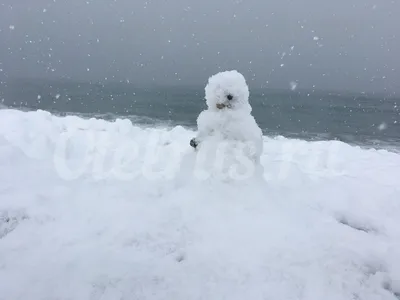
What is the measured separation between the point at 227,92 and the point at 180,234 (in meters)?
3.10

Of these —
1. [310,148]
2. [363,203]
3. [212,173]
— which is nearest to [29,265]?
[212,173]

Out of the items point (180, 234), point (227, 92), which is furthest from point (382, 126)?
point (180, 234)

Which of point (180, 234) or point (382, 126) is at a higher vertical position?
point (382, 126)

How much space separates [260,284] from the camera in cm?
331

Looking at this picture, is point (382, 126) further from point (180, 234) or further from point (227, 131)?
point (180, 234)

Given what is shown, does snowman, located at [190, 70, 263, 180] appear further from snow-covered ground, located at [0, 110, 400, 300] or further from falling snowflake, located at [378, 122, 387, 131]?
falling snowflake, located at [378, 122, 387, 131]

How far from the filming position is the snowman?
18.5ft

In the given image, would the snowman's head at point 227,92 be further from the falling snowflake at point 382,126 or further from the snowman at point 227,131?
the falling snowflake at point 382,126

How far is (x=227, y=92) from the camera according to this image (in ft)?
19.4

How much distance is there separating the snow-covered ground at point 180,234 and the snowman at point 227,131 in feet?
1.71

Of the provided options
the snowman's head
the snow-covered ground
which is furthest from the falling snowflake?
the snowman's head

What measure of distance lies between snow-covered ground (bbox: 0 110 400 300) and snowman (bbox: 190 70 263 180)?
52cm

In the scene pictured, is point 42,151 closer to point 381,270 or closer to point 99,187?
point 99,187

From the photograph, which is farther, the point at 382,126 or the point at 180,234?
the point at 382,126
